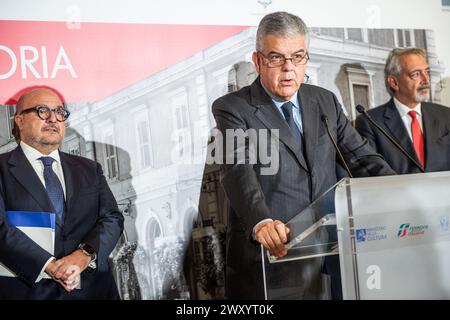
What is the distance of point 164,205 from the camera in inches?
129

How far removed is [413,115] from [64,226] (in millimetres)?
2225

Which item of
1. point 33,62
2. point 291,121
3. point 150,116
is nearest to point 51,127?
point 33,62

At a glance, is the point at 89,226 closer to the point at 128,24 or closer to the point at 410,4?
the point at 128,24

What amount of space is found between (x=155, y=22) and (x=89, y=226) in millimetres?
1213

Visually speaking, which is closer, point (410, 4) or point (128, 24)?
point (128, 24)

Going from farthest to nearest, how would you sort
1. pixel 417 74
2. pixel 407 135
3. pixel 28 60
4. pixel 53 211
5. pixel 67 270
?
pixel 417 74 < pixel 407 135 < pixel 28 60 < pixel 53 211 < pixel 67 270

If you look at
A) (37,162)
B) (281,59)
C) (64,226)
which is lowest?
(64,226)

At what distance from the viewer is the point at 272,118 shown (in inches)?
118

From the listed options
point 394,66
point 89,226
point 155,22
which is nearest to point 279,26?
point 155,22

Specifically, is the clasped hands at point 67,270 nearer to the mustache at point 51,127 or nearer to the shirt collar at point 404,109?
the mustache at point 51,127

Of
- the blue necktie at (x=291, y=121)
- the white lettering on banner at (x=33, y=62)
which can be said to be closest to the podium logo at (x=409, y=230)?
the blue necktie at (x=291, y=121)

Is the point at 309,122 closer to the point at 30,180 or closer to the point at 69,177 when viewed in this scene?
the point at 69,177

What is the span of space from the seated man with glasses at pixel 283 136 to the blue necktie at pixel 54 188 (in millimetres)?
814

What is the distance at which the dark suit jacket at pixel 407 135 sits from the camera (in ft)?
11.5
